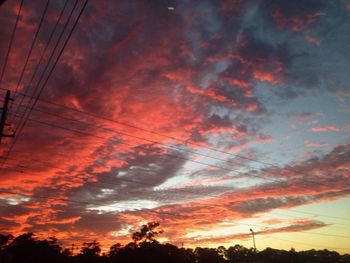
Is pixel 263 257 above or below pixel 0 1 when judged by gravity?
above

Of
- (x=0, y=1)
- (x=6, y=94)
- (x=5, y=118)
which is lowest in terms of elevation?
(x=0, y=1)

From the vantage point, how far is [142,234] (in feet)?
424

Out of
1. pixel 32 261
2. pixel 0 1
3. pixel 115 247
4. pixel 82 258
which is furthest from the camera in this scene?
pixel 115 247

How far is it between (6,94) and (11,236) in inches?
4514

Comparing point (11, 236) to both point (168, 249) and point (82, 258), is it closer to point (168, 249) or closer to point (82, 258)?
point (82, 258)

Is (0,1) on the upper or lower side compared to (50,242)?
lower

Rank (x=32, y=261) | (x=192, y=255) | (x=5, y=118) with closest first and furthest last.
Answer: (x=5, y=118), (x=32, y=261), (x=192, y=255)

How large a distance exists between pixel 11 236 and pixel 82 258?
27067 millimetres

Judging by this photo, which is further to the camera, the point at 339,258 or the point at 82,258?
the point at 339,258

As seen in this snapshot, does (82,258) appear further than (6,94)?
Yes

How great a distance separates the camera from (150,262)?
116312 mm

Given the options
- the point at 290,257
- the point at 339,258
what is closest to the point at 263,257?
the point at 290,257

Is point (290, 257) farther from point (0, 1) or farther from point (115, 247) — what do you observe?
point (0, 1)

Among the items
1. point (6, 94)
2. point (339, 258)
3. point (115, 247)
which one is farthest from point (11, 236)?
point (339, 258)
